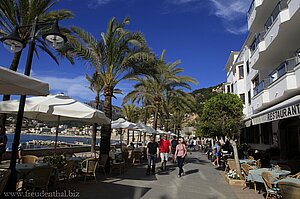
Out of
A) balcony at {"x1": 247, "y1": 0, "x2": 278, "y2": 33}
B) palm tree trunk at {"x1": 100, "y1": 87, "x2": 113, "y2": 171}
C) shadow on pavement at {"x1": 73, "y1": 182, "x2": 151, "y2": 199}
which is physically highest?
balcony at {"x1": 247, "y1": 0, "x2": 278, "y2": 33}

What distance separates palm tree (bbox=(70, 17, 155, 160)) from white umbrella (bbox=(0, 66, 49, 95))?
7996mm

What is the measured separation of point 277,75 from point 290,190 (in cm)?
1096

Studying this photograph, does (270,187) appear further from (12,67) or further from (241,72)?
(241,72)

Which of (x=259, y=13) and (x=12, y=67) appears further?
(x=259, y=13)

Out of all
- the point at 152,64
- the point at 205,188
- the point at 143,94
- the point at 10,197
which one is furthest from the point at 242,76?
the point at 10,197

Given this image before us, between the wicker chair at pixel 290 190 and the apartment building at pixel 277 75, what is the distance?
228 centimetres

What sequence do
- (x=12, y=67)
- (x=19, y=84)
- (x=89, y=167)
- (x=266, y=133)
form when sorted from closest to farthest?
1. (x=19, y=84)
2. (x=89, y=167)
3. (x=12, y=67)
4. (x=266, y=133)

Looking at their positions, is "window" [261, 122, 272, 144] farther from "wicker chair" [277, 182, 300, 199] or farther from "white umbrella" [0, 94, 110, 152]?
"white umbrella" [0, 94, 110, 152]

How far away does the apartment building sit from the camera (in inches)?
483

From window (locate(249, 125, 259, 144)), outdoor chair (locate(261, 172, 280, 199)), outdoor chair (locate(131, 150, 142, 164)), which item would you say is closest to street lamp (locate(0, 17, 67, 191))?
outdoor chair (locate(261, 172, 280, 199))

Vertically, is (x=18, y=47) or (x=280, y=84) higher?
(x=280, y=84)

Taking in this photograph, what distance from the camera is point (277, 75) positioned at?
15273 millimetres

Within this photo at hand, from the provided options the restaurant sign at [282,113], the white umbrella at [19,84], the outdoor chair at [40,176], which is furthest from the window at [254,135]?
the white umbrella at [19,84]

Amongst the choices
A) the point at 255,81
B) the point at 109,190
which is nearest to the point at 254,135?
the point at 255,81
